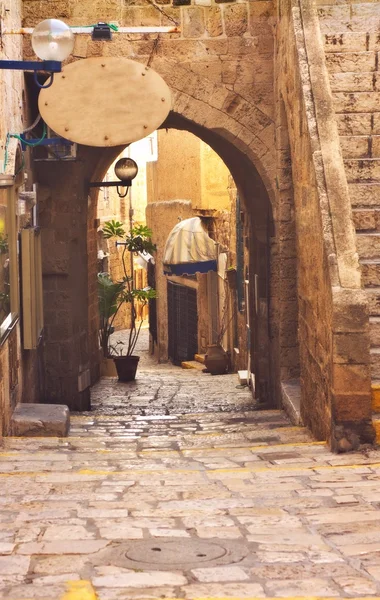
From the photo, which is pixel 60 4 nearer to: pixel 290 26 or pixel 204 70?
pixel 204 70

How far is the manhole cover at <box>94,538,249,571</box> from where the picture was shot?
3850 millimetres

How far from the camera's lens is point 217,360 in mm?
17344

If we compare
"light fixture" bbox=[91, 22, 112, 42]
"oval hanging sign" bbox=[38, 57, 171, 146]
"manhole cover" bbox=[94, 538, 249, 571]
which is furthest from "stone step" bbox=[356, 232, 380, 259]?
"manhole cover" bbox=[94, 538, 249, 571]

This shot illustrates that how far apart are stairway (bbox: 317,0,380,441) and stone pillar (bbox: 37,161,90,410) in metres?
3.53

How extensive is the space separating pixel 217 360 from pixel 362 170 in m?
9.76

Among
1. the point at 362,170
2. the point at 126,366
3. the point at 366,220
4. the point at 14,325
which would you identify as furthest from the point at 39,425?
the point at 126,366

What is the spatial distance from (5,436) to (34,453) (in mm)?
787

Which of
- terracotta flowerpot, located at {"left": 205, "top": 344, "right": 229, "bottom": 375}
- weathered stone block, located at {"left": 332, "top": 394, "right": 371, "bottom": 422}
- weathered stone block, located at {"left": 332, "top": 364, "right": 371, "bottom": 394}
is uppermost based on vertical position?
weathered stone block, located at {"left": 332, "top": 364, "right": 371, "bottom": 394}

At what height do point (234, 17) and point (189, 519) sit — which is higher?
point (234, 17)

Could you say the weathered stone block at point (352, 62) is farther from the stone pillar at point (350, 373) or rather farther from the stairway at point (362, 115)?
the stone pillar at point (350, 373)

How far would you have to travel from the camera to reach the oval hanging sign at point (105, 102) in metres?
8.41

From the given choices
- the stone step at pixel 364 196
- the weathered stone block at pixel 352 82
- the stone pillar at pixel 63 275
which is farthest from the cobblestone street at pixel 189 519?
the stone pillar at pixel 63 275

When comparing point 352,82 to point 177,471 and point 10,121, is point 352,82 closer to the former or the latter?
point 10,121

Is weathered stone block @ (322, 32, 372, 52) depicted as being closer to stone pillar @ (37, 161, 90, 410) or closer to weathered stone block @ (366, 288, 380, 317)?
weathered stone block @ (366, 288, 380, 317)
